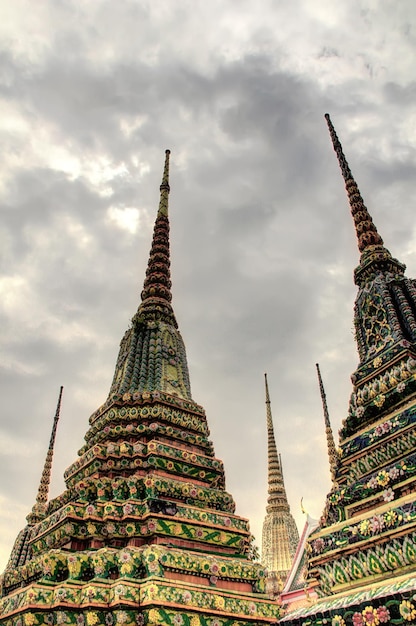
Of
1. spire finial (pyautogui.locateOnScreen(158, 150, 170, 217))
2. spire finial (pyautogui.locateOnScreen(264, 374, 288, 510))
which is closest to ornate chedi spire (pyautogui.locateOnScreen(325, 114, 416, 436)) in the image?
spire finial (pyautogui.locateOnScreen(158, 150, 170, 217))

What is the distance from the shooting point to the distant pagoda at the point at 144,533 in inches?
323

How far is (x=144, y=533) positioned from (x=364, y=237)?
938 cm

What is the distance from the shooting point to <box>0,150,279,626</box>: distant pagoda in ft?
26.9

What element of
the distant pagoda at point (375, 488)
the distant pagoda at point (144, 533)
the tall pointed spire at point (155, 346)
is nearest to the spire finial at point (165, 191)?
the tall pointed spire at point (155, 346)

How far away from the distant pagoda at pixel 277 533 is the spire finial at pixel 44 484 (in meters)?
13.9

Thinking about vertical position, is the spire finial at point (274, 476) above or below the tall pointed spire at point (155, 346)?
above

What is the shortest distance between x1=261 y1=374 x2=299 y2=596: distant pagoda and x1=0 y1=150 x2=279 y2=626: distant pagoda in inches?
811

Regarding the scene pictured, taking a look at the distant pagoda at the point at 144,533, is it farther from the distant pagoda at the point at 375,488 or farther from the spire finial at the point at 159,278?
the spire finial at the point at 159,278

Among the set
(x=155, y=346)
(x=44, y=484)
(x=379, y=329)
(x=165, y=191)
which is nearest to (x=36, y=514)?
(x=44, y=484)

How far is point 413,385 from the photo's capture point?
911 centimetres

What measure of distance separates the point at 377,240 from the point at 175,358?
663cm

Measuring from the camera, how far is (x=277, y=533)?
33.3 m

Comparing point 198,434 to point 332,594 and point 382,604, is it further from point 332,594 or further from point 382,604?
point 382,604

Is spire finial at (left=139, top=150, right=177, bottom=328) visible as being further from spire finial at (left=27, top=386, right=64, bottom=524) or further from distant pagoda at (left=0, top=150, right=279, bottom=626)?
spire finial at (left=27, top=386, right=64, bottom=524)
